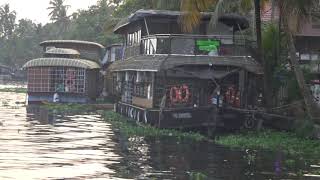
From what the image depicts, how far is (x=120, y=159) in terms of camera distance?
16.4m

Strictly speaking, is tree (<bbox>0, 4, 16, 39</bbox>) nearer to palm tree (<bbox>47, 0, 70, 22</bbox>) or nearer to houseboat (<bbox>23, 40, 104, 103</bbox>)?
palm tree (<bbox>47, 0, 70, 22</bbox>)

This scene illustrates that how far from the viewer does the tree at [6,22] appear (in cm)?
10675

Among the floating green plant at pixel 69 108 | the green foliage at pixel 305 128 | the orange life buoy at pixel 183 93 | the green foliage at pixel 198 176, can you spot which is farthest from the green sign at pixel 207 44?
the floating green plant at pixel 69 108

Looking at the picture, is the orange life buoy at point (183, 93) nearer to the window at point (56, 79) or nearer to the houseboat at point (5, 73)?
the window at point (56, 79)

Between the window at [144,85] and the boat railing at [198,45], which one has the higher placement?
the boat railing at [198,45]

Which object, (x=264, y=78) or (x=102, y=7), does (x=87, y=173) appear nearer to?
(x=264, y=78)

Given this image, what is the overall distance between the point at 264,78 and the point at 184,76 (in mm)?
3516

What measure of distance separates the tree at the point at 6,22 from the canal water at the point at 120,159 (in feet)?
282

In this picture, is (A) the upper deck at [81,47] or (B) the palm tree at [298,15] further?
(A) the upper deck at [81,47]

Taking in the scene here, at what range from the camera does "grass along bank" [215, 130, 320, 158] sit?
63.3 ft

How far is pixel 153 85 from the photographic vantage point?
→ 26.1 metres

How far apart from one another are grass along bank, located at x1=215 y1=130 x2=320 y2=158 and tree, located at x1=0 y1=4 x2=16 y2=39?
89.9 metres

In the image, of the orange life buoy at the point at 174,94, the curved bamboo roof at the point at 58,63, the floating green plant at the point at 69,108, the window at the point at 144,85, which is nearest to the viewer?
the orange life buoy at the point at 174,94

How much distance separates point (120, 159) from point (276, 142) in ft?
22.8
